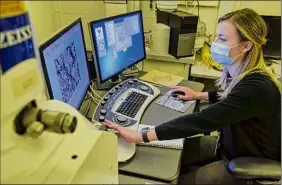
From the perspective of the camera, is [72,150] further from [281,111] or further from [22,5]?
[281,111]

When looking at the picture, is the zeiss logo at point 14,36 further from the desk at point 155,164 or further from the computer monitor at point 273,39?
the computer monitor at point 273,39

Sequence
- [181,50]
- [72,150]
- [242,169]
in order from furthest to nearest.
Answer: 1. [181,50]
2. [242,169]
3. [72,150]

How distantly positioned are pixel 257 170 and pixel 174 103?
0.55 m

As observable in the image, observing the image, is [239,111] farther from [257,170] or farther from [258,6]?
[258,6]

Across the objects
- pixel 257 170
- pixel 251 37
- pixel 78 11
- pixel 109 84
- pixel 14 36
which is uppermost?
pixel 14 36

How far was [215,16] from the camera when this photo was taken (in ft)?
8.48

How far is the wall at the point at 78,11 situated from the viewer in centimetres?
288

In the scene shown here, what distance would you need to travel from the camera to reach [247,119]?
132cm

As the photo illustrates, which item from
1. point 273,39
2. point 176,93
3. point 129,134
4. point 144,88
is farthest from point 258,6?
point 129,134

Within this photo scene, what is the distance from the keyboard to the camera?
1385 millimetres

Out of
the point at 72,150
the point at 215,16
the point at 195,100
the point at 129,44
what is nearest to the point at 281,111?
the point at 195,100

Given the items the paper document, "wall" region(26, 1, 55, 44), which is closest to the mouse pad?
the paper document

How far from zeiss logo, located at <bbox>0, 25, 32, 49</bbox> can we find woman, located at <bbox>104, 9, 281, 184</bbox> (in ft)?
2.35

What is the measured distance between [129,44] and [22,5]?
1.28 m
